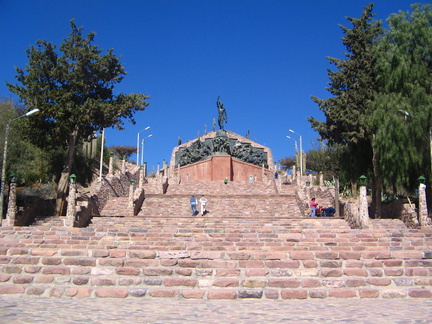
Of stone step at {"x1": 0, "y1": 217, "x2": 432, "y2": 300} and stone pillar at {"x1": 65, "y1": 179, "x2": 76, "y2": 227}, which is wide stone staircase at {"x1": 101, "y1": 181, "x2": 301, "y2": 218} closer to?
stone pillar at {"x1": 65, "y1": 179, "x2": 76, "y2": 227}

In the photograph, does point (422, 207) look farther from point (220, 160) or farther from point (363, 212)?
point (220, 160)

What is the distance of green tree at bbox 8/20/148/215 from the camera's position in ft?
80.4

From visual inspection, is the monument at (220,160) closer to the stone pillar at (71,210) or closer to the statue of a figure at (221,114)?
the statue of a figure at (221,114)

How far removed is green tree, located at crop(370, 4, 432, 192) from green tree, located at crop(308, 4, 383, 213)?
90cm

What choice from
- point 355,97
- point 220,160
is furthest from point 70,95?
point 220,160

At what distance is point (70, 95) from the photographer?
24.7 m

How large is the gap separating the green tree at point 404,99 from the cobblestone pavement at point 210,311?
52.3ft

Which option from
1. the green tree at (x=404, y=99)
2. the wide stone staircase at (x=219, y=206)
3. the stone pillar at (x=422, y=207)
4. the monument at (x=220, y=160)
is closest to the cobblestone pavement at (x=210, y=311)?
the stone pillar at (x=422, y=207)

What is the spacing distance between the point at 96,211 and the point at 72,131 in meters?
4.46

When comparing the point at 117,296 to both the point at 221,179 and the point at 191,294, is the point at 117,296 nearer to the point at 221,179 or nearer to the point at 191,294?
the point at 191,294

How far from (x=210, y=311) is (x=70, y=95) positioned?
1944cm

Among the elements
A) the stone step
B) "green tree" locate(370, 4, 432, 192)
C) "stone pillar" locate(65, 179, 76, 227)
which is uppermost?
"green tree" locate(370, 4, 432, 192)

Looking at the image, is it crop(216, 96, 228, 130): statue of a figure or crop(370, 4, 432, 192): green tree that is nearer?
crop(370, 4, 432, 192): green tree

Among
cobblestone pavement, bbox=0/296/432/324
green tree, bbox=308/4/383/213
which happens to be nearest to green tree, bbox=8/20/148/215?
green tree, bbox=308/4/383/213
